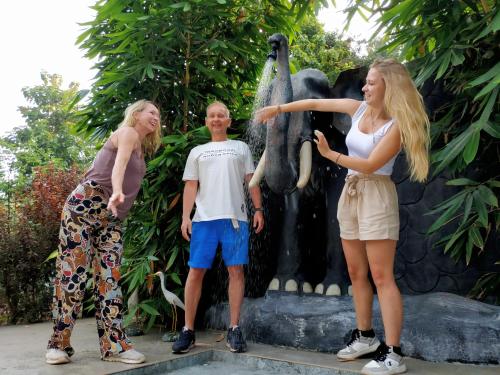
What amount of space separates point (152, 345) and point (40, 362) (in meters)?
0.78

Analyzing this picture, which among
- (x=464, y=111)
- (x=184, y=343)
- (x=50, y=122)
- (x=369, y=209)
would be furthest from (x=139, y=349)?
(x=50, y=122)

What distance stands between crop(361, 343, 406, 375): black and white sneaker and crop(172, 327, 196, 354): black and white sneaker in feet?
3.86

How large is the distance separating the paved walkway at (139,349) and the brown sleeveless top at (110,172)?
88cm

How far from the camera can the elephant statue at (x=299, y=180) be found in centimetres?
365

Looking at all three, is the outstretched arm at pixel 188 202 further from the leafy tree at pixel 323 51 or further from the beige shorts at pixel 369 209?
the leafy tree at pixel 323 51

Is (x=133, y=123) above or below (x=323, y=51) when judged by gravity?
below

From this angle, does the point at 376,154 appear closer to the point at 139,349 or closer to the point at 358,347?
the point at 358,347

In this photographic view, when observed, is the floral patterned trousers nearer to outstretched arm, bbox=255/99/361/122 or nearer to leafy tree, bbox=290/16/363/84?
outstretched arm, bbox=255/99/361/122

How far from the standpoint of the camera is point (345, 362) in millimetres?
3031

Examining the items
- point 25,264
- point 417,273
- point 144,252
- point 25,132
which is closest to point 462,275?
A: point 417,273

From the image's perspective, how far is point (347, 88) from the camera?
13.7ft

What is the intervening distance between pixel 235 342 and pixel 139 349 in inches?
27.4

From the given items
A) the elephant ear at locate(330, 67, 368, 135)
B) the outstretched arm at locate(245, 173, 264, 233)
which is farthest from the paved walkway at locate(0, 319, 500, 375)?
the elephant ear at locate(330, 67, 368, 135)

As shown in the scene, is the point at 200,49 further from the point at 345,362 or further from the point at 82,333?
the point at 345,362
